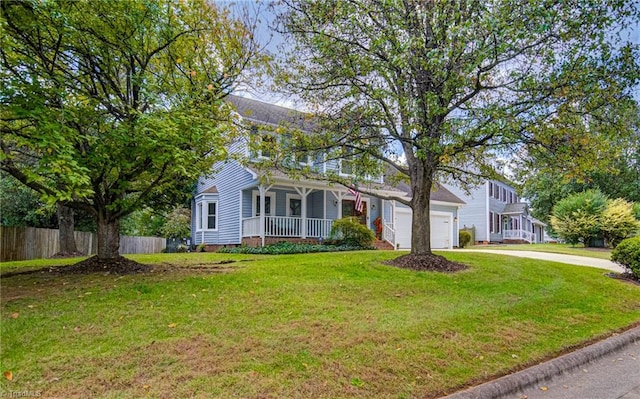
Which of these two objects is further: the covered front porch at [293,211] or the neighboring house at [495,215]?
the neighboring house at [495,215]

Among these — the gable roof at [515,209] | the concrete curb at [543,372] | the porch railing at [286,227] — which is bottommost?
the concrete curb at [543,372]

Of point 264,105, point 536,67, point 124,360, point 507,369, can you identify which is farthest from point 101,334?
point 264,105

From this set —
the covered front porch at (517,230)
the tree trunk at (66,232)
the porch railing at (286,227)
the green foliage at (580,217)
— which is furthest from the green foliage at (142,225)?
the covered front porch at (517,230)

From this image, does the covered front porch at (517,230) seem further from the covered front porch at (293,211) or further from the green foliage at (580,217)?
the covered front porch at (293,211)

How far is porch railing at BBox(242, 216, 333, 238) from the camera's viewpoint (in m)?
16.5

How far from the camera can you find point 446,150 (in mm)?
7938

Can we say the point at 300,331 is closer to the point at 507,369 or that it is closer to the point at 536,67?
the point at 507,369

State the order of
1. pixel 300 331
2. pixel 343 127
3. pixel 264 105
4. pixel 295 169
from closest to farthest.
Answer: pixel 300 331
pixel 343 127
pixel 295 169
pixel 264 105

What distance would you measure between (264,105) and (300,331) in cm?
1825

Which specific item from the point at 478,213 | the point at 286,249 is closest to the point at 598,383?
the point at 286,249

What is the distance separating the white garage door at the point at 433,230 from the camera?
68.6 feet

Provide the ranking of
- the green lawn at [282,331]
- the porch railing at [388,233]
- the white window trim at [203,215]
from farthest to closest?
the white window trim at [203,215] < the porch railing at [388,233] < the green lawn at [282,331]

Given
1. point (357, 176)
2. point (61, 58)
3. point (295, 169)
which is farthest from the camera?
point (357, 176)

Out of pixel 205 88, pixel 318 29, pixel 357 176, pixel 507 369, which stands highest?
pixel 318 29
